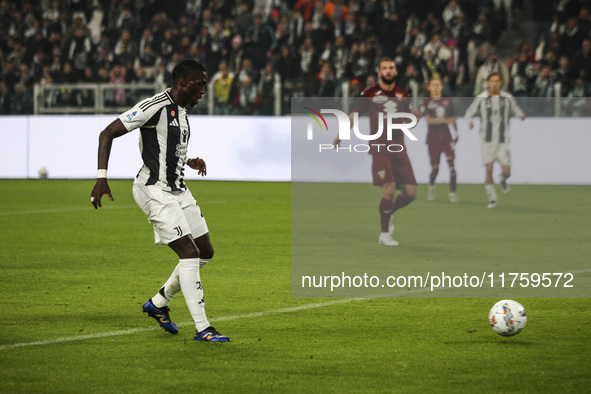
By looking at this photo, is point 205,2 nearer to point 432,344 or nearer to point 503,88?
point 503,88

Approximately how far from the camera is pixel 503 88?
781 inches

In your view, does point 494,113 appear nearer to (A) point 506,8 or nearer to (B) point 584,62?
(B) point 584,62

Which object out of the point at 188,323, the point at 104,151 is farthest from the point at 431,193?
the point at 104,151

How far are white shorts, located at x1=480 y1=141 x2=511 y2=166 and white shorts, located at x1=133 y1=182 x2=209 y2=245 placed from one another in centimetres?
715

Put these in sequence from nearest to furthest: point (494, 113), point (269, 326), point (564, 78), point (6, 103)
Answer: point (269, 326) < point (494, 113) < point (564, 78) < point (6, 103)

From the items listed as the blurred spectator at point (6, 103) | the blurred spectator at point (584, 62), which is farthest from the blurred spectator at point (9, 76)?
the blurred spectator at point (584, 62)

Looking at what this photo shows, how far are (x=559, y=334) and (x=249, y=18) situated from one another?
19469 mm

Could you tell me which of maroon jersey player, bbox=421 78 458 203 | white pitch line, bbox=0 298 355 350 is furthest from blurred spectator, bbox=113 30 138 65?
white pitch line, bbox=0 298 355 350

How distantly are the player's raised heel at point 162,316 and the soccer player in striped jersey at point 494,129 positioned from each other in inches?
260

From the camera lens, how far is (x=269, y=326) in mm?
7004

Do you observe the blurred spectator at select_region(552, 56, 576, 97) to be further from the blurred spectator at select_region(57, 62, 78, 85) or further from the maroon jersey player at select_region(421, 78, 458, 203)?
the blurred spectator at select_region(57, 62, 78, 85)

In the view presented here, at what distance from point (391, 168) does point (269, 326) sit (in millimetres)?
4415

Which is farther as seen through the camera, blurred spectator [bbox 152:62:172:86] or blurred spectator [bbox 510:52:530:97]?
blurred spectator [bbox 152:62:172:86]

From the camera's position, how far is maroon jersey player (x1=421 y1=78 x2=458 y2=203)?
13.8 metres
